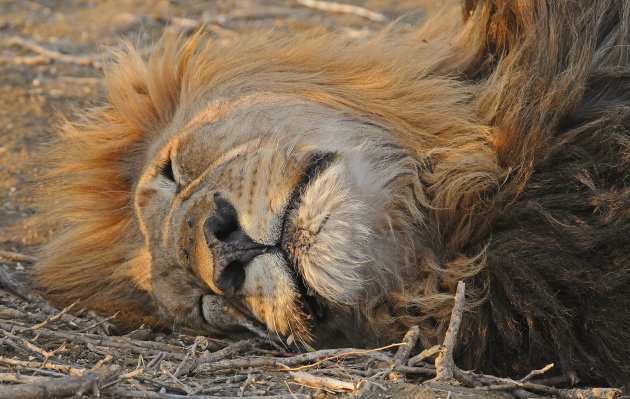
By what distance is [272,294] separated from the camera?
9.31ft

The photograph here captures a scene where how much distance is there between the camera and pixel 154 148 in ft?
11.8

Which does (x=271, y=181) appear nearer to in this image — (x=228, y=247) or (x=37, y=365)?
(x=228, y=247)

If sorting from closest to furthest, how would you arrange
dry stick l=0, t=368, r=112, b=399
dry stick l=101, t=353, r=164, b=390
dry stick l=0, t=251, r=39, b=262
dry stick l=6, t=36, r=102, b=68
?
dry stick l=0, t=368, r=112, b=399, dry stick l=101, t=353, r=164, b=390, dry stick l=0, t=251, r=39, b=262, dry stick l=6, t=36, r=102, b=68

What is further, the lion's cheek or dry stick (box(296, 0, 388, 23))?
dry stick (box(296, 0, 388, 23))

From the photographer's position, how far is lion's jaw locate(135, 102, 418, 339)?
2.80 meters

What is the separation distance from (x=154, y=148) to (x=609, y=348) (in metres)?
1.92

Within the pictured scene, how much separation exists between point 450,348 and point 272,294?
0.60 meters

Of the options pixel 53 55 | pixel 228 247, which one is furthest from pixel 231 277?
pixel 53 55

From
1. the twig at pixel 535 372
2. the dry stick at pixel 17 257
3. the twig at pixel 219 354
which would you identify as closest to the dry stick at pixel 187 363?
the twig at pixel 219 354

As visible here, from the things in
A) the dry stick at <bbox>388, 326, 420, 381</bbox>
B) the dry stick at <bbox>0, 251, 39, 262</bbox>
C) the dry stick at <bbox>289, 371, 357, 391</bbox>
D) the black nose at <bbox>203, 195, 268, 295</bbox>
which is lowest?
the dry stick at <bbox>0, 251, 39, 262</bbox>

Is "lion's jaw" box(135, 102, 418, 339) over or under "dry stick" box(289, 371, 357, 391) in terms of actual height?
over

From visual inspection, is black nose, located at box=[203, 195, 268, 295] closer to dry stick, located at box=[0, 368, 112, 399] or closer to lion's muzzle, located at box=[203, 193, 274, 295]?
lion's muzzle, located at box=[203, 193, 274, 295]

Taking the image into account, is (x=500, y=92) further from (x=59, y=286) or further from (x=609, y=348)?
(x=59, y=286)

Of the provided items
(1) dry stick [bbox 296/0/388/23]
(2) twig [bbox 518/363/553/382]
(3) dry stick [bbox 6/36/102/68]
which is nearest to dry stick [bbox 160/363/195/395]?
(2) twig [bbox 518/363/553/382]
